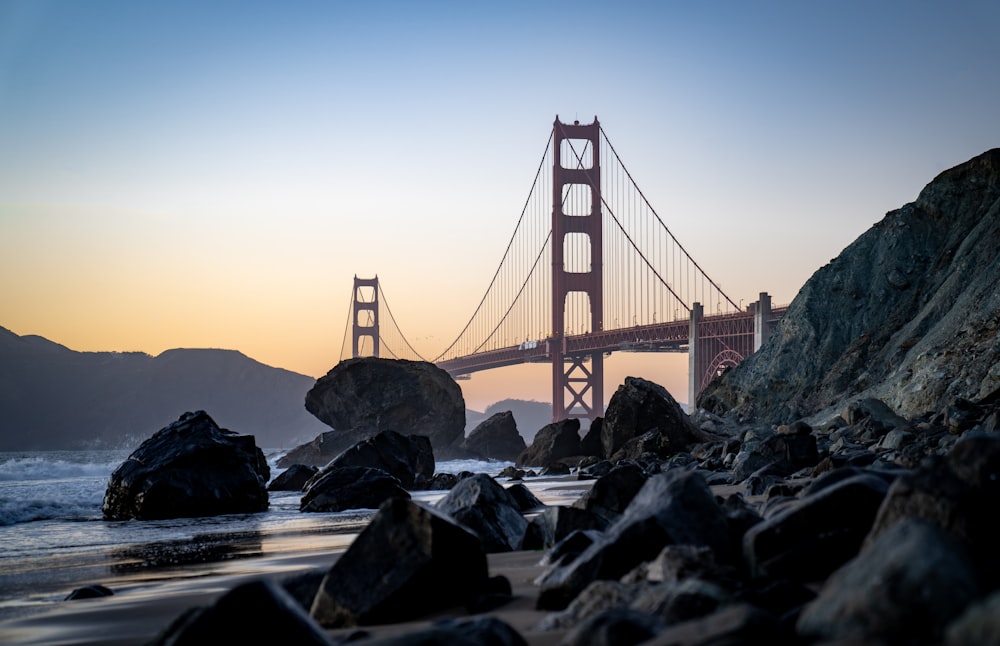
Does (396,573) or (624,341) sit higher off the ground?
(624,341)

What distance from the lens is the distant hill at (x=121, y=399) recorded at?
110m

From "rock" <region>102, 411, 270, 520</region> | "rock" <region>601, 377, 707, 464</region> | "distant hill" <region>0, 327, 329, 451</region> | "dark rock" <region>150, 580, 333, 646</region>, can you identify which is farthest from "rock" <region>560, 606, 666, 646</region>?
"distant hill" <region>0, 327, 329, 451</region>

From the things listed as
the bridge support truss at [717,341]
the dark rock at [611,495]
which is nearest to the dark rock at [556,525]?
the dark rock at [611,495]

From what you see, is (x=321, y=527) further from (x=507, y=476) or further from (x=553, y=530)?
(x=507, y=476)

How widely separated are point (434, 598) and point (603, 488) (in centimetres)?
249

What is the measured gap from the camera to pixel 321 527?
873 centimetres

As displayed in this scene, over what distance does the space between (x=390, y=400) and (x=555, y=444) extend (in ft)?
58.0

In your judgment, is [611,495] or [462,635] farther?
[611,495]

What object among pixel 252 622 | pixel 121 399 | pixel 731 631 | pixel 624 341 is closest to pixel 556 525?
pixel 252 622

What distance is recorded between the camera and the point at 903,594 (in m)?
1.85

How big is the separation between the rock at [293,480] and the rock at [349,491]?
560 cm

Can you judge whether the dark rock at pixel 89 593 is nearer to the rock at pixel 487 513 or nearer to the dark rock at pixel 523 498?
the rock at pixel 487 513

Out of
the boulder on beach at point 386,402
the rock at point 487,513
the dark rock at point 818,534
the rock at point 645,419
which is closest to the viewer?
the dark rock at point 818,534

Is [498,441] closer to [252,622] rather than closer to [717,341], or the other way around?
[717,341]
